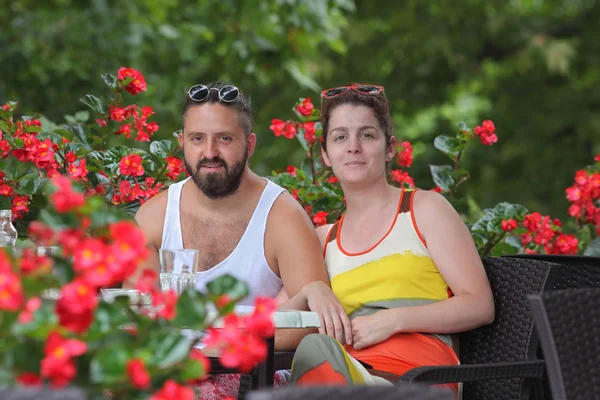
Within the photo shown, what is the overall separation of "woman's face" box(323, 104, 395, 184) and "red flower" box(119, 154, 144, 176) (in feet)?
2.66

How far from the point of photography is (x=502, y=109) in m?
10.7

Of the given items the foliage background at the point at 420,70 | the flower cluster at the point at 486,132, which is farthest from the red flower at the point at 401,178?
the foliage background at the point at 420,70

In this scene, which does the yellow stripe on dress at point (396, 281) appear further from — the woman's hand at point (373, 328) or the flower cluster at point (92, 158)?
the flower cluster at point (92, 158)

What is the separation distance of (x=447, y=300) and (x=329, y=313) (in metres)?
0.32

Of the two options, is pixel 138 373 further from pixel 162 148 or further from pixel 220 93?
pixel 162 148

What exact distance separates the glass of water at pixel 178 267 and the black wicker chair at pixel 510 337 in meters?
0.81

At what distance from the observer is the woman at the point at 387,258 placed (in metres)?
2.56

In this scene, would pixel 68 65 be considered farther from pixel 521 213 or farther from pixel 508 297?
pixel 508 297

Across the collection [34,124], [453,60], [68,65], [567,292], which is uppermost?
[453,60]

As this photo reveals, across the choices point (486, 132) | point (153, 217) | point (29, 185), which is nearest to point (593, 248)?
point (486, 132)

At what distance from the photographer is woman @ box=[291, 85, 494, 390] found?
2.56m

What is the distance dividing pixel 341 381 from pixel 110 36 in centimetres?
617

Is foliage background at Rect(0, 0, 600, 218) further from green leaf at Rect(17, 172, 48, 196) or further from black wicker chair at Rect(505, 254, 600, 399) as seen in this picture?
black wicker chair at Rect(505, 254, 600, 399)

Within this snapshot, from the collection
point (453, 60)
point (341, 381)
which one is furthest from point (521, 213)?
point (453, 60)
